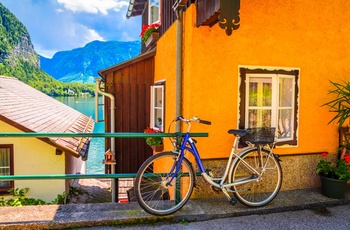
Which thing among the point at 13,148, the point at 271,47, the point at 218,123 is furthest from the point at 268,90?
the point at 13,148

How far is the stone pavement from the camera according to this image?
279 centimetres

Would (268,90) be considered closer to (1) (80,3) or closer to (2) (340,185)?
(2) (340,185)

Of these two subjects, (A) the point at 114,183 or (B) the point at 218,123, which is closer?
(B) the point at 218,123

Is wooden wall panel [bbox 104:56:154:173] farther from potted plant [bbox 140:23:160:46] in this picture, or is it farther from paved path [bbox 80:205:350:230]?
paved path [bbox 80:205:350:230]

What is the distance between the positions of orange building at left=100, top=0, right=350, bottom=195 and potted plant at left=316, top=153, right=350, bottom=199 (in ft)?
0.88

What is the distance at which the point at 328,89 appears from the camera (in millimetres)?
4125

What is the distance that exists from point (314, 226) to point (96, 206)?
2.44 meters

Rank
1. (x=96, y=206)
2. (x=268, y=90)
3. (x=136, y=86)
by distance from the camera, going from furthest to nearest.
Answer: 1. (x=136, y=86)
2. (x=268, y=90)
3. (x=96, y=206)

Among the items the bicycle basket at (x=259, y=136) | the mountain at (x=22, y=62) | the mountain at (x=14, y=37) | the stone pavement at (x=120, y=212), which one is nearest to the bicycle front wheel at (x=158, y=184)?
the stone pavement at (x=120, y=212)

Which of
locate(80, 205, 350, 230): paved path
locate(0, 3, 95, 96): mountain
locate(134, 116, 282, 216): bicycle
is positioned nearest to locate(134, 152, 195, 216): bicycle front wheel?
locate(134, 116, 282, 216): bicycle

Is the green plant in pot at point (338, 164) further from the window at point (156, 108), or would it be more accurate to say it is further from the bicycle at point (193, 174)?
the window at point (156, 108)

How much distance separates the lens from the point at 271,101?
3.94 metres

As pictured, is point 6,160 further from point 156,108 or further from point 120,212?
point 120,212

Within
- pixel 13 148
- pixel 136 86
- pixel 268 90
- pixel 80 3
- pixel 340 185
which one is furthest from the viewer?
pixel 80 3
